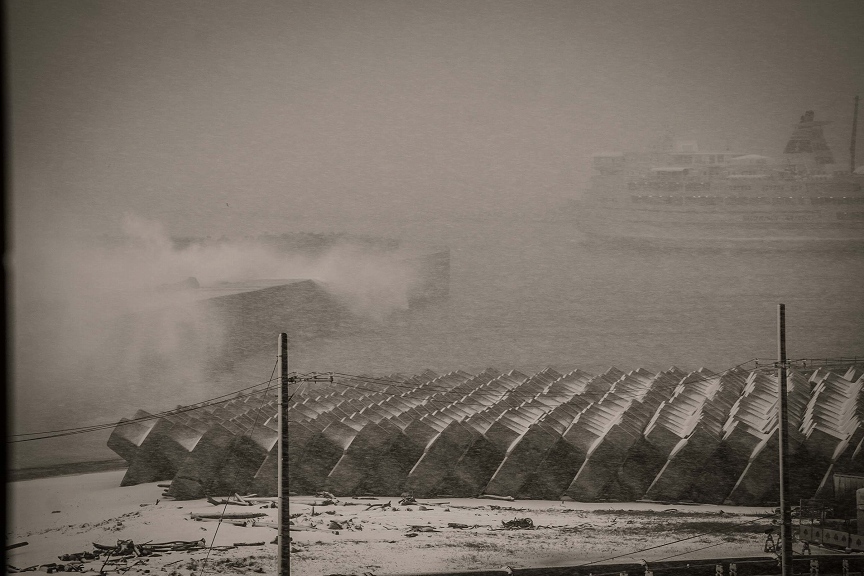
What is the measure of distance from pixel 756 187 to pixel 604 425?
10.2 metres

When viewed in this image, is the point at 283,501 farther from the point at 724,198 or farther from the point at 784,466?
the point at 724,198

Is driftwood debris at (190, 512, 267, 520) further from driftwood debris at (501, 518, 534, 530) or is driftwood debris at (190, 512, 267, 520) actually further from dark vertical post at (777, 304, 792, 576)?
dark vertical post at (777, 304, 792, 576)

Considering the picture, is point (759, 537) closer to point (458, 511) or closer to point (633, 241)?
point (458, 511)

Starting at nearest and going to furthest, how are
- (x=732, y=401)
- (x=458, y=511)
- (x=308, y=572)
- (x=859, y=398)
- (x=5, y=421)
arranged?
(x=5, y=421) → (x=308, y=572) → (x=458, y=511) → (x=859, y=398) → (x=732, y=401)

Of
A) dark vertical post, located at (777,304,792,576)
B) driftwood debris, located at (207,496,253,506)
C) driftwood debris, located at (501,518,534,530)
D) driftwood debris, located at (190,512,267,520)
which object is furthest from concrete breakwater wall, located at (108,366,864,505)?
dark vertical post, located at (777,304,792,576)

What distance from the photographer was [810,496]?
9.52 metres

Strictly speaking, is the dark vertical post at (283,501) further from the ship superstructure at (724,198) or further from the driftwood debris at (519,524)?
the ship superstructure at (724,198)

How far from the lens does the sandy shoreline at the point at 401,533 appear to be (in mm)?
7668

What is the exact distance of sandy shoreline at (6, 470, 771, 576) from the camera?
7668 millimetres

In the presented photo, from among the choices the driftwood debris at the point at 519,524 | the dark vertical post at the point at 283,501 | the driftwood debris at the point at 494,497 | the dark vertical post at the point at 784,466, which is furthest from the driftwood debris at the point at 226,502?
the dark vertical post at the point at 784,466

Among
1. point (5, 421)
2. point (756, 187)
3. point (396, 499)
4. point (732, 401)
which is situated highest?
point (756, 187)

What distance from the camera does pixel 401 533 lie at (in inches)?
332

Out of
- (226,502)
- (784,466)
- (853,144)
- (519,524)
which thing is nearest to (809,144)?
(853,144)

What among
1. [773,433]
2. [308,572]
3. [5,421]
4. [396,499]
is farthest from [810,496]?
[5,421]
